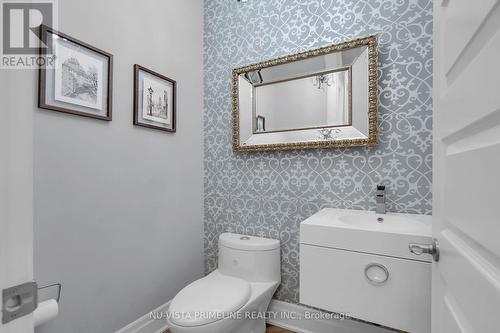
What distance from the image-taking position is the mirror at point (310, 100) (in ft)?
4.90

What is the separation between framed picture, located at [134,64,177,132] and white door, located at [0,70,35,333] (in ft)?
3.98

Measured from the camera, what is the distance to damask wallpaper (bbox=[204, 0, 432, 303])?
4.62 ft

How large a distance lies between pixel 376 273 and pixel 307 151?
2.72ft

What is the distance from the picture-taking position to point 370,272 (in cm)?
110

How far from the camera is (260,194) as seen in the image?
73.1 inches

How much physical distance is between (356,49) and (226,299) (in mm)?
1553

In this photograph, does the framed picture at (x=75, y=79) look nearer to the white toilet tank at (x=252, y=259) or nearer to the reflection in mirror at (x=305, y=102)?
the reflection in mirror at (x=305, y=102)

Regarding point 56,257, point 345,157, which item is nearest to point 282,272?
point 345,157

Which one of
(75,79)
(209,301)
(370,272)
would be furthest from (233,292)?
(75,79)

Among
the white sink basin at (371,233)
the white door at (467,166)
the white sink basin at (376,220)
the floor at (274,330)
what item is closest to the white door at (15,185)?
the white door at (467,166)

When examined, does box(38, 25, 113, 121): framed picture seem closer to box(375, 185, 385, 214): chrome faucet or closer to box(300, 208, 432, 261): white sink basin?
box(300, 208, 432, 261): white sink basin

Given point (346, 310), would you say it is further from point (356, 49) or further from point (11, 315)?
point (356, 49)

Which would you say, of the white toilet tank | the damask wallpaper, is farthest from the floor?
the white toilet tank

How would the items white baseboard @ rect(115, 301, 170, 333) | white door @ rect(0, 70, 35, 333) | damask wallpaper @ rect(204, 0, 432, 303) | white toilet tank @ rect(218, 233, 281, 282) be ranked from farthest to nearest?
1. white toilet tank @ rect(218, 233, 281, 282)
2. white baseboard @ rect(115, 301, 170, 333)
3. damask wallpaper @ rect(204, 0, 432, 303)
4. white door @ rect(0, 70, 35, 333)
